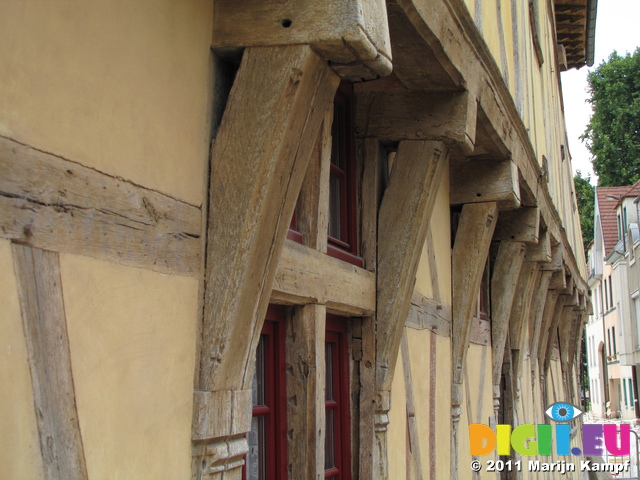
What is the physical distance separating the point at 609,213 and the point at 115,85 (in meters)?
30.3

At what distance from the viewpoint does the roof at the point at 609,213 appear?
29.0 metres

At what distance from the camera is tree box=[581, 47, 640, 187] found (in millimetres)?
30578

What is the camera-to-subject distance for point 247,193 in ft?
7.87

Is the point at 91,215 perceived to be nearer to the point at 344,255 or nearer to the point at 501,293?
the point at 344,255

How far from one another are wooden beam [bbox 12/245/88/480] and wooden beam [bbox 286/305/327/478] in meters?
1.53

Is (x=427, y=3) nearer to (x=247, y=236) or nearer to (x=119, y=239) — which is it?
(x=247, y=236)

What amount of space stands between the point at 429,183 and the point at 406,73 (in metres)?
0.65

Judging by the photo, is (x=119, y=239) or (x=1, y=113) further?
(x=119, y=239)

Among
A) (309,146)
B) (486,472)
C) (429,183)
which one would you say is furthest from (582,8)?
(309,146)

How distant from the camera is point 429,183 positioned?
165 inches

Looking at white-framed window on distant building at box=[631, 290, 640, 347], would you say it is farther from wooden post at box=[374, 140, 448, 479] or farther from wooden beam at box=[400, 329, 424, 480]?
wooden post at box=[374, 140, 448, 479]

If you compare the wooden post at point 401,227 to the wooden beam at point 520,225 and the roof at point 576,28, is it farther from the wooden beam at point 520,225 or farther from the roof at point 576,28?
the roof at point 576,28

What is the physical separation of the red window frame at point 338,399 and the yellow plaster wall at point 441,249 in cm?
122

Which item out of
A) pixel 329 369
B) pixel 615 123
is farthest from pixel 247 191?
pixel 615 123
